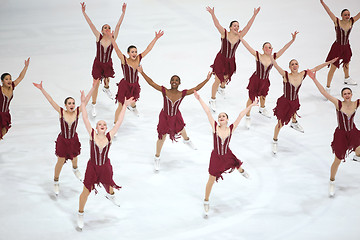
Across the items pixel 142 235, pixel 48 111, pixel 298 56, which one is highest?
pixel 298 56

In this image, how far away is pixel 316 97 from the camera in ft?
39.7

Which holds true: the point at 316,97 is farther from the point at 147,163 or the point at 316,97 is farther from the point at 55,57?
the point at 55,57

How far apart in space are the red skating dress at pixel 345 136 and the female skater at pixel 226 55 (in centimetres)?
235

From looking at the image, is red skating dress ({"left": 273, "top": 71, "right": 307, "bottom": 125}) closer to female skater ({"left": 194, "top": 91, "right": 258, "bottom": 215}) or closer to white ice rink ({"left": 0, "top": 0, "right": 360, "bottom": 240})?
white ice rink ({"left": 0, "top": 0, "right": 360, "bottom": 240})

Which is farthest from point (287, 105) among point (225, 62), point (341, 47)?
point (341, 47)

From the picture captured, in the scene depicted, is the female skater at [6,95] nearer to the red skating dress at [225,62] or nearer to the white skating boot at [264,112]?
the red skating dress at [225,62]

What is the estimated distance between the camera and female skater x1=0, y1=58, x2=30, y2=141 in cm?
988

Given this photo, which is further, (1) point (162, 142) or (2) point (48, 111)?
(2) point (48, 111)

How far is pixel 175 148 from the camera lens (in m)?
10.6

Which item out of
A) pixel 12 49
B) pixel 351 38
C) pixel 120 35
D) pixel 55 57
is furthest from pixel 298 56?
pixel 12 49

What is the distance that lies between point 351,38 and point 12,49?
652 cm

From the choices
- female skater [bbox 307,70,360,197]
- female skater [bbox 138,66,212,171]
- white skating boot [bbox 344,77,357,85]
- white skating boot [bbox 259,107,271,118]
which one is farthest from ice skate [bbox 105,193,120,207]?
white skating boot [bbox 344,77,357,85]

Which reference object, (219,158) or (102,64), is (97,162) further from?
(102,64)

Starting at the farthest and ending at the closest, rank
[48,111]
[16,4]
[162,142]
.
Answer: [16,4] → [48,111] → [162,142]
